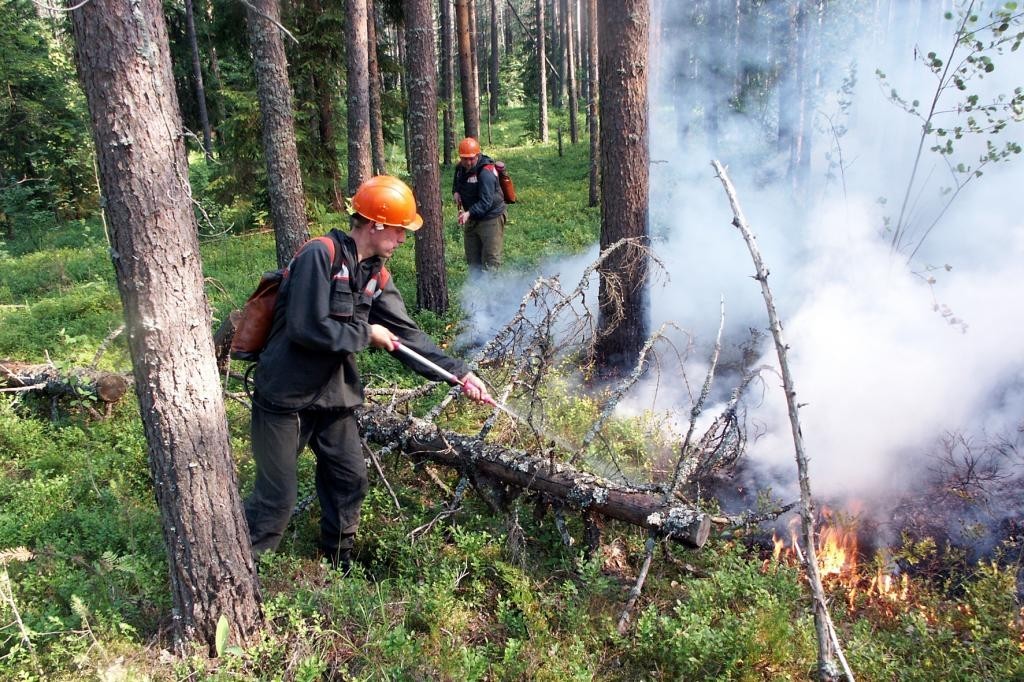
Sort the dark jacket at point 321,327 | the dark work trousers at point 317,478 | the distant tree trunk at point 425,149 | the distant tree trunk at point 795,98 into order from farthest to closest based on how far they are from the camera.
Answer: the distant tree trunk at point 795,98
the distant tree trunk at point 425,149
the dark work trousers at point 317,478
the dark jacket at point 321,327

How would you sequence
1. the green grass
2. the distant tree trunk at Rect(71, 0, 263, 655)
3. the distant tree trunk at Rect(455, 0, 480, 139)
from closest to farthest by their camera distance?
the distant tree trunk at Rect(71, 0, 263, 655), the green grass, the distant tree trunk at Rect(455, 0, 480, 139)

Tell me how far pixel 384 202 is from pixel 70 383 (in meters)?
4.32

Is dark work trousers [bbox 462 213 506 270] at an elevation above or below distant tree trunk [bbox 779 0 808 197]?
below

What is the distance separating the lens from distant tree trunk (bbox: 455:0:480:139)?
57.5ft

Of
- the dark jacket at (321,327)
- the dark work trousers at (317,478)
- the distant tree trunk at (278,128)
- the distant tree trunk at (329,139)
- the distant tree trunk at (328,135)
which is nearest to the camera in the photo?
the dark jacket at (321,327)

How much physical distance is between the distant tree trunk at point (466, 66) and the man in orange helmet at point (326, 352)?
15.1m

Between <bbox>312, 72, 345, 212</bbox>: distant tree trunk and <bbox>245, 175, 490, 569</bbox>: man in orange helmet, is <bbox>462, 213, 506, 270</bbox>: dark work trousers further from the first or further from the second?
<bbox>312, 72, 345, 212</bbox>: distant tree trunk

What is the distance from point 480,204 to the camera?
9055mm

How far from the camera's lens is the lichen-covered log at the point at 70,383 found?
604cm

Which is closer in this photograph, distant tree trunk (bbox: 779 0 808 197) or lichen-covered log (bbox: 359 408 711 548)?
lichen-covered log (bbox: 359 408 711 548)

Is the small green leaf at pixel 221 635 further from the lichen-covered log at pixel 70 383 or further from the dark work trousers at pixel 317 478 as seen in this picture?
the lichen-covered log at pixel 70 383

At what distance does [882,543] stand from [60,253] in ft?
49.7

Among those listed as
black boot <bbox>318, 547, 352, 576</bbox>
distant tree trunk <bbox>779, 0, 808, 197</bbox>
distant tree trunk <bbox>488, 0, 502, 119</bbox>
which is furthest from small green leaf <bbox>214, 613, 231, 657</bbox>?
distant tree trunk <bbox>488, 0, 502, 119</bbox>

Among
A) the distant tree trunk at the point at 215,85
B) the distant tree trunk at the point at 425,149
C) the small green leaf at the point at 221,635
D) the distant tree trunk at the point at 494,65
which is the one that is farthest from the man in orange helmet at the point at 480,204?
the distant tree trunk at the point at 494,65
